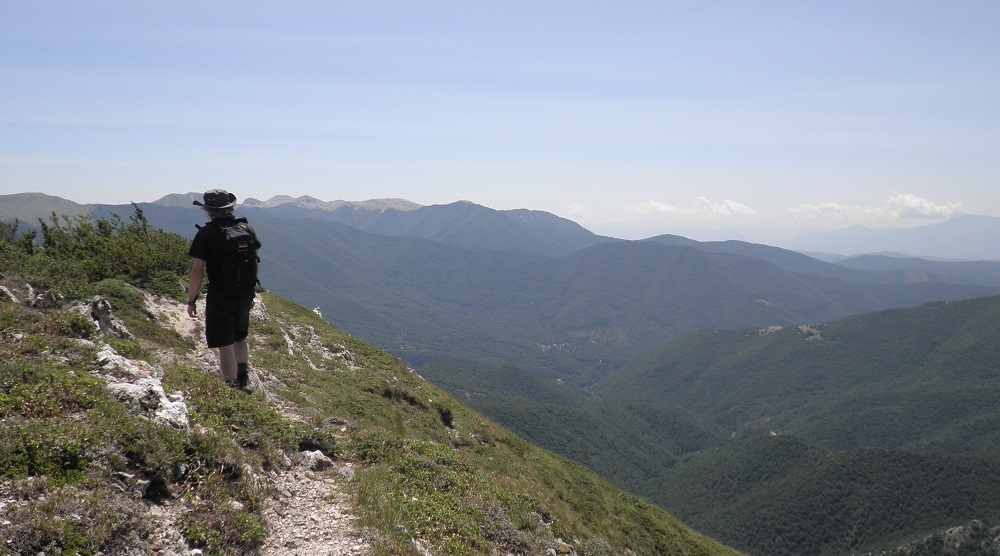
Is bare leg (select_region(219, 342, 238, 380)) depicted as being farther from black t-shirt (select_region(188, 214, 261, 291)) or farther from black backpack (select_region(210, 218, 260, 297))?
black t-shirt (select_region(188, 214, 261, 291))

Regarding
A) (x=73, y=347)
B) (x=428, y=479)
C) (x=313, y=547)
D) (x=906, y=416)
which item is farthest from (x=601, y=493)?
(x=906, y=416)

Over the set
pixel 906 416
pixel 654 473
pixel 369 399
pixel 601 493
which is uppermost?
pixel 369 399

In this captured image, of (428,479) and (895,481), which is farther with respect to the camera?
(895,481)

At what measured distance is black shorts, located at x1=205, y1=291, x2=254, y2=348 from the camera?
10.1m

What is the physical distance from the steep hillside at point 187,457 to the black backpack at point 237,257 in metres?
2.38

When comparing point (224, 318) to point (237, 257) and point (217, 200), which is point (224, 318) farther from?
point (217, 200)

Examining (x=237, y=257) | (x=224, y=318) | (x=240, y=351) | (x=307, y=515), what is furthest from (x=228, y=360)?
(x=307, y=515)

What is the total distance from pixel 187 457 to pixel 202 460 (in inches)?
12.3

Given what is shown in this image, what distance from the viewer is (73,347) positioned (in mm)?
10484

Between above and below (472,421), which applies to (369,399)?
above

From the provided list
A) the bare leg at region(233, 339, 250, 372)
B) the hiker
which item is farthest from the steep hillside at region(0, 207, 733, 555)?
the hiker

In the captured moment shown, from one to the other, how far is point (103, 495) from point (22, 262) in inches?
835

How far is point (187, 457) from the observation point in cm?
799

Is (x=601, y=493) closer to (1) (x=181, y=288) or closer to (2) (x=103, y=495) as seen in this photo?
(1) (x=181, y=288)
